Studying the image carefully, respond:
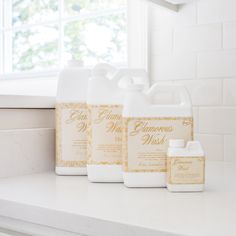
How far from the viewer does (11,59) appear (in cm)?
269

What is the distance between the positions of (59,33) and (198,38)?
3.41 ft

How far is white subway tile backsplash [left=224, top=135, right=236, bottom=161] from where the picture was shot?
1.46 m

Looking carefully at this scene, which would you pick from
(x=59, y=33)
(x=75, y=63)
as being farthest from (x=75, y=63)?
(x=59, y=33)

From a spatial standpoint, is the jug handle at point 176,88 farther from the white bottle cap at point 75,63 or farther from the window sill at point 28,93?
the window sill at point 28,93

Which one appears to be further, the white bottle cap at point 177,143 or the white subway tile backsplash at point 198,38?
the white subway tile backsplash at point 198,38

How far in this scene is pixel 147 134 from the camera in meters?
1.00

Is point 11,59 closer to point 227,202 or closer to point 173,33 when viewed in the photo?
point 173,33

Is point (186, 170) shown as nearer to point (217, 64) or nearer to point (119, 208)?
point (119, 208)

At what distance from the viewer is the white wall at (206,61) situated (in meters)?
1.47

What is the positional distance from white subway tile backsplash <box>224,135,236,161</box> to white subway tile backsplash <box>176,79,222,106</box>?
13 centimetres

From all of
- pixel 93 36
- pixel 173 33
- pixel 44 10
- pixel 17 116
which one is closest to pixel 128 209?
pixel 17 116

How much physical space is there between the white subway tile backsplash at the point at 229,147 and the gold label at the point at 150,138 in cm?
50

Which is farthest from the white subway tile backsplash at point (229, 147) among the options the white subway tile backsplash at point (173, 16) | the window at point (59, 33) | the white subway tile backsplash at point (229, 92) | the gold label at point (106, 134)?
the window at point (59, 33)

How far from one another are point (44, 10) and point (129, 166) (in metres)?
1.78
